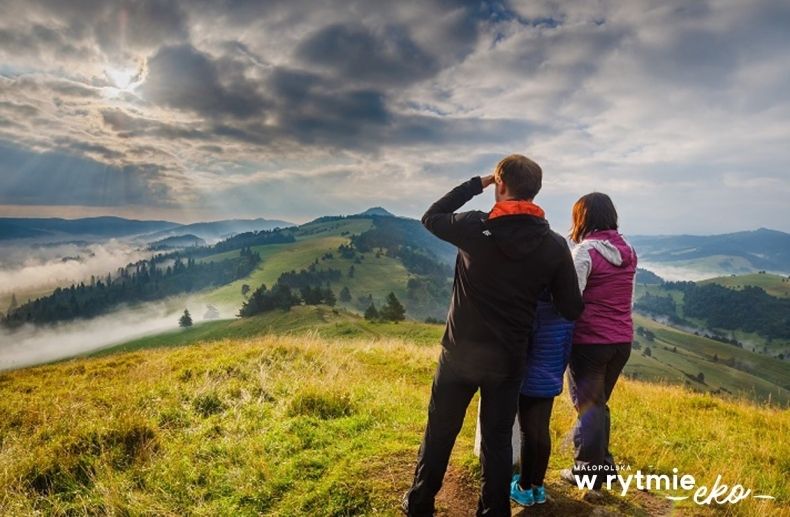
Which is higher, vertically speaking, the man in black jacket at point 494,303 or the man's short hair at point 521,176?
the man's short hair at point 521,176

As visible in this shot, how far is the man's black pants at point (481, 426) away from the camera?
3773 mm

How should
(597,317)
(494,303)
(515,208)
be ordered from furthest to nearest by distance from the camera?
1. (597,317)
2. (494,303)
3. (515,208)

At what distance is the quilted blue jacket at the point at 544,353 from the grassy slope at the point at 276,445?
1.41 metres

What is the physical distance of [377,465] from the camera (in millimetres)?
5117

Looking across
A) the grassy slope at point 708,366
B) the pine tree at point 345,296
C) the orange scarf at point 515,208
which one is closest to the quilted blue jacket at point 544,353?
the orange scarf at point 515,208

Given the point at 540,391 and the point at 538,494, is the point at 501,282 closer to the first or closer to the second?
the point at 540,391

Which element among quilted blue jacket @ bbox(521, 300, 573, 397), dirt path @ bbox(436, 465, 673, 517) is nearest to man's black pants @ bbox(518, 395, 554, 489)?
quilted blue jacket @ bbox(521, 300, 573, 397)

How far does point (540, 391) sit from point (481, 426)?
721 millimetres

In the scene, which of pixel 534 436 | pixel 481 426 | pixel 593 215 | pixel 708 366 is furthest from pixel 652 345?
pixel 481 426

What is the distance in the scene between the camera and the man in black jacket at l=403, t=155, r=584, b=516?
3557mm

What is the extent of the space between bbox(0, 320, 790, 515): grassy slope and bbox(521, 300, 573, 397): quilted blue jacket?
1.41 metres

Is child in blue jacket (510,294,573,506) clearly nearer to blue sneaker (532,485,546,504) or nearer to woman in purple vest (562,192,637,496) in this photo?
blue sneaker (532,485,546,504)

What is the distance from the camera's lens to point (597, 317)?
4.50m

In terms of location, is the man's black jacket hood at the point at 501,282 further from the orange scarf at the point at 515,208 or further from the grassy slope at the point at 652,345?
the grassy slope at the point at 652,345
